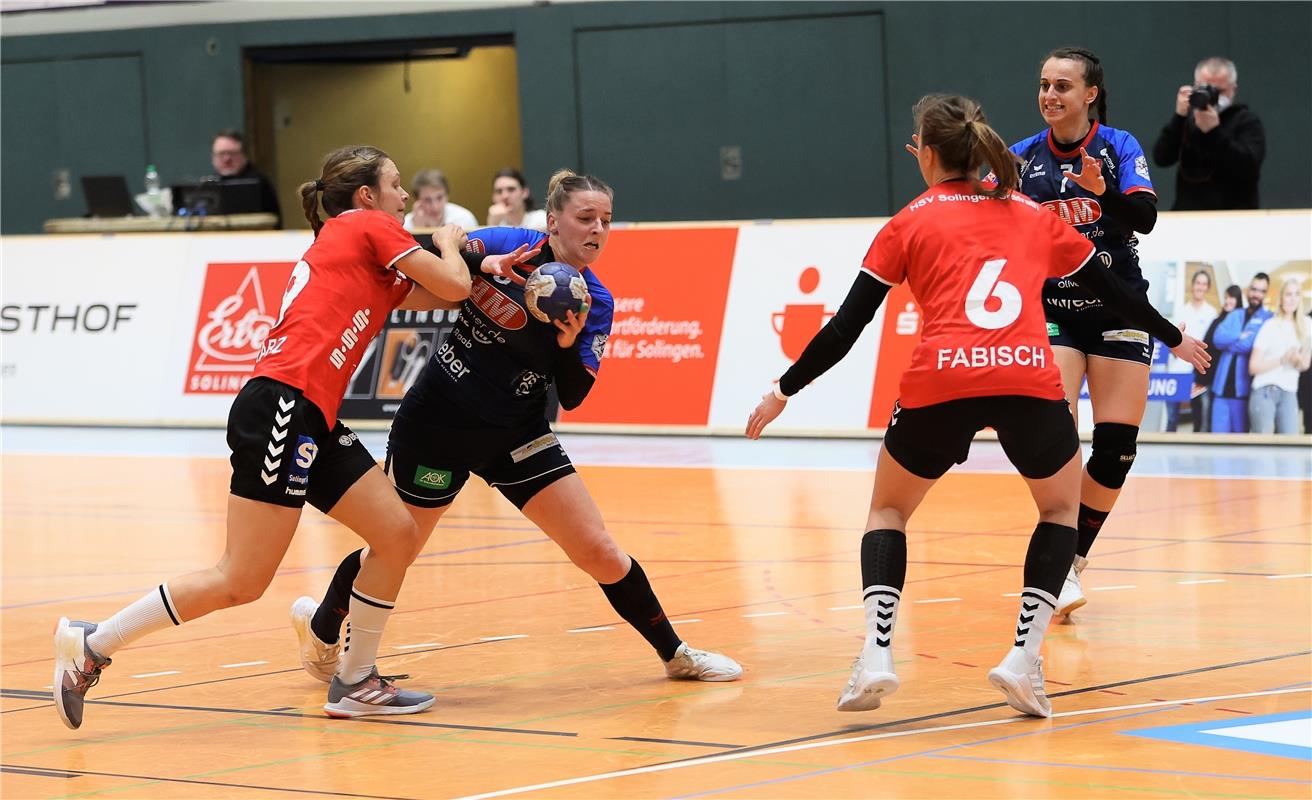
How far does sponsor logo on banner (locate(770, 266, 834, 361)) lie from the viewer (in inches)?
510

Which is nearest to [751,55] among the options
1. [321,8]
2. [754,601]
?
[321,8]

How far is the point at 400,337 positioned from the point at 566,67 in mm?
6403

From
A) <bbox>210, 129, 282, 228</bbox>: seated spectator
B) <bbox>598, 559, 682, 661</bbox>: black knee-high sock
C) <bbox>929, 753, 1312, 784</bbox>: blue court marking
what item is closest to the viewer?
<bbox>929, 753, 1312, 784</bbox>: blue court marking

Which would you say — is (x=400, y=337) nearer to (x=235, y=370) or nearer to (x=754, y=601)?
(x=235, y=370)

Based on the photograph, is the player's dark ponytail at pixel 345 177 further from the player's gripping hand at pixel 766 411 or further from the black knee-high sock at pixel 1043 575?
the black knee-high sock at pixel 1043 575

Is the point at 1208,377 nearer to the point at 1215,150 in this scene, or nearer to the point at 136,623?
the point at 1215,150

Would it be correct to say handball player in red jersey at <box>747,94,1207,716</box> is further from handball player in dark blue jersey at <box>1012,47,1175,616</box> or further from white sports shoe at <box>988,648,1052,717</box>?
handball player in dark blue jersey at <box>1012,47,1175,616</box>

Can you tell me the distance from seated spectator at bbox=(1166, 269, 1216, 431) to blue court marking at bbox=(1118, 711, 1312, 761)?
649cm

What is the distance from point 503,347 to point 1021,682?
6.66 ft

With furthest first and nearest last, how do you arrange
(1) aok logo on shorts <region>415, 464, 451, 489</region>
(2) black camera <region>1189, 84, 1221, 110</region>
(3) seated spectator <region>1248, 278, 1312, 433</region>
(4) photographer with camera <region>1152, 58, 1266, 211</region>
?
(4) photographer with camera <region>1152, 58, 1266, 211</region>
(2) black camera <region>1189, 84, 1221, 110</region>
(3) seated spectator <region>1248, 278, 1312, 433</region>
(1) aok logo on shorts <region>415, 464, 451, 489</region>

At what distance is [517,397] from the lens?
6.13 m

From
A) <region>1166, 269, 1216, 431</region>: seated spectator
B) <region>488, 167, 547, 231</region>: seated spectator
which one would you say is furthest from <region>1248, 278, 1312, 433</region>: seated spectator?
<region>488, 167, 547, 231</region>: seated spectator

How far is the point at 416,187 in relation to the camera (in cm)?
1473

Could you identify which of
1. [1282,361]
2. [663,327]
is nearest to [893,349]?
[663,327]
